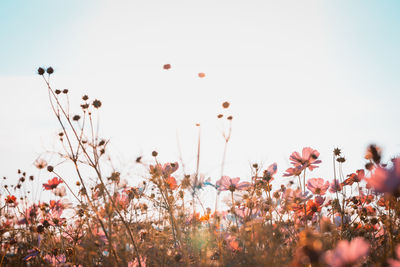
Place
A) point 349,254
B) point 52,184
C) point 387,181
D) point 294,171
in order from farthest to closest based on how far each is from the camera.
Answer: point 52,184 → point 294,171 → point 387,181 → point 349,254

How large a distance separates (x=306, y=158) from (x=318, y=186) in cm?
41

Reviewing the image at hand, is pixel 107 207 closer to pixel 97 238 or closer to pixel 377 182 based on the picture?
pixel 97 238

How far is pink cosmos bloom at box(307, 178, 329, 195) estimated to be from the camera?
215cm

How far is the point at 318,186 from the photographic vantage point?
2.18 metres

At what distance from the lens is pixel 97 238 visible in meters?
1.56

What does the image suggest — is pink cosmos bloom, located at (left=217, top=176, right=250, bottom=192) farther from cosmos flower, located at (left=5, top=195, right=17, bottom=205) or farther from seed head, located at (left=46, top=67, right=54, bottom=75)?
cosmos flower, located at (left=5, top=195, right=17, bottom=205)

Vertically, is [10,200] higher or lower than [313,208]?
higher

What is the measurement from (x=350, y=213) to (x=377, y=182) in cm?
203

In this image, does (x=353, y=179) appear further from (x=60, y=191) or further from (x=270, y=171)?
(x=60, y=191)

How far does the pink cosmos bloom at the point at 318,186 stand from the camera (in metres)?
2.15

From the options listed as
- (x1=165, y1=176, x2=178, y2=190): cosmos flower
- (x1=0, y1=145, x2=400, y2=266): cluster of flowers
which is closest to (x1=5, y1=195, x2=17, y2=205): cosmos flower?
(x1=0, y1=145, x2=400, y2=266): cluster of flowers

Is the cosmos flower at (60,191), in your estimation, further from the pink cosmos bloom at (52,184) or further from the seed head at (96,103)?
the seed head at (96,103)

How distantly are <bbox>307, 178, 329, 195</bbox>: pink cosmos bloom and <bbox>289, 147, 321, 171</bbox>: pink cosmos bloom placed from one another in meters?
0.23

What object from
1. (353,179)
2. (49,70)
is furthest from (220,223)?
(49,70)
